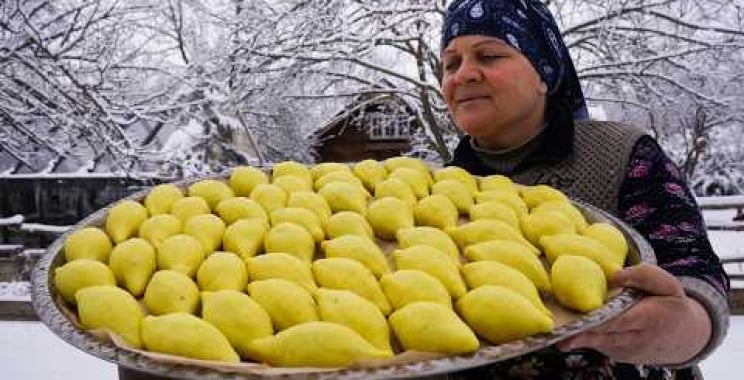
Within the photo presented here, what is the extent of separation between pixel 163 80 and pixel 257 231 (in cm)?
825

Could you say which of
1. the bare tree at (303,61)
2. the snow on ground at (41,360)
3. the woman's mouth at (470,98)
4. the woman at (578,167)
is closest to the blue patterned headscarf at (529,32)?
the woman at (578,167)

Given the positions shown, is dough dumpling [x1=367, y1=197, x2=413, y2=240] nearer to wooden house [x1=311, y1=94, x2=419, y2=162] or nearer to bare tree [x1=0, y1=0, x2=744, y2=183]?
bare tree [x1=0, y1=0, x2=744, y2=183]

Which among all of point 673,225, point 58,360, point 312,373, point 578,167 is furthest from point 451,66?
point 58,360

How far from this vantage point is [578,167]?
1297 mm

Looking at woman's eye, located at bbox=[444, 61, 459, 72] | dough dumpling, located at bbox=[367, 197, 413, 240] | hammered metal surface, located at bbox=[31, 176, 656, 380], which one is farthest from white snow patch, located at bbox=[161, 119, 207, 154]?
hammered metal surface, located at bbox=[31, 176, 656, 380]

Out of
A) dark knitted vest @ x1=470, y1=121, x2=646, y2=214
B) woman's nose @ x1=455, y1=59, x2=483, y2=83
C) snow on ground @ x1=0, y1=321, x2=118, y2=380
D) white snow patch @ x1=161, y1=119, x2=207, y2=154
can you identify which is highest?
woman's nose @ x1=455, y1=59, x2=483, y2=83

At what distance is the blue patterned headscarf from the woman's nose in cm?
7

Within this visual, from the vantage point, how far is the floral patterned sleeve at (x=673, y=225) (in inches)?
37.9

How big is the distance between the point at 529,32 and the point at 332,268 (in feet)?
2.32

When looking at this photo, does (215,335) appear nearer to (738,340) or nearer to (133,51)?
(738,340)

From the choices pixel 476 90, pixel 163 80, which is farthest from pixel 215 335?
pixel 163 80

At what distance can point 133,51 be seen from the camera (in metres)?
7.58

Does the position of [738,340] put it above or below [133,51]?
below

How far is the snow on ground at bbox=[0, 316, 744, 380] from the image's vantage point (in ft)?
12.1
